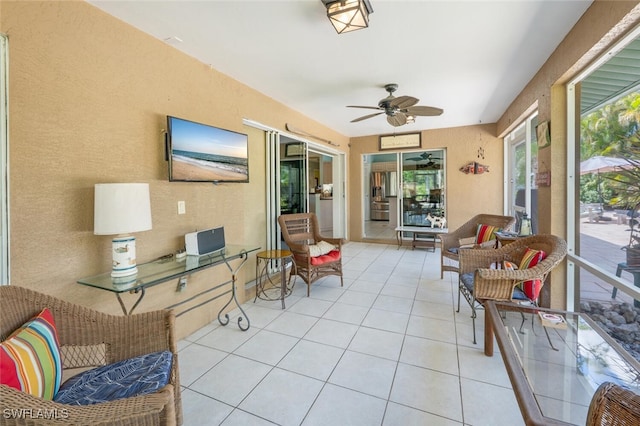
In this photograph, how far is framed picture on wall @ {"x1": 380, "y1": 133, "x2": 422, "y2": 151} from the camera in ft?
19.9

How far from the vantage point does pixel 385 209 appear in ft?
24.9

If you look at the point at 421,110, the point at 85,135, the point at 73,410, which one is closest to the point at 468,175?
the point at 421,110

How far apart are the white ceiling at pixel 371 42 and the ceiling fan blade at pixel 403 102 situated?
0.28 meters

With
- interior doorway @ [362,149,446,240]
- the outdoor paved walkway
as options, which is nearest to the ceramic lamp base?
the outdoor paved walkway

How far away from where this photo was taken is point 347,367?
2.06 metres

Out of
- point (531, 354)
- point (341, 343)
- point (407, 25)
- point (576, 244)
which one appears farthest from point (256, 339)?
point (576, 244)

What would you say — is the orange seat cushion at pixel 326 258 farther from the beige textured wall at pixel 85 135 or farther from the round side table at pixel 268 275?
the beige textured wall at pixel 85 135

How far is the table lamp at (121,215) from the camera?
1.68 m

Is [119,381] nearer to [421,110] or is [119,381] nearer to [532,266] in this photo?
[532,266]

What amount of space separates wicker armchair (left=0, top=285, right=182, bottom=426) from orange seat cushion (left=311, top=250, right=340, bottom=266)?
2103mm

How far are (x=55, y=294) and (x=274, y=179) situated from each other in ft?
8.83

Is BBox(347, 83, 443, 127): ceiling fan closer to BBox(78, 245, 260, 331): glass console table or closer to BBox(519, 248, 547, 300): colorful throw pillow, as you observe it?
BBox(519, 248, 547, 300): colorful throw pillow

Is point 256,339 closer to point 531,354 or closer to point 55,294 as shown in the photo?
point 55,294

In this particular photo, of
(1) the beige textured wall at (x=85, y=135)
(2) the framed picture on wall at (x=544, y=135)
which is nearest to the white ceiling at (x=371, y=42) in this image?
(1) the beige textured wall at (x=85, y=135)
